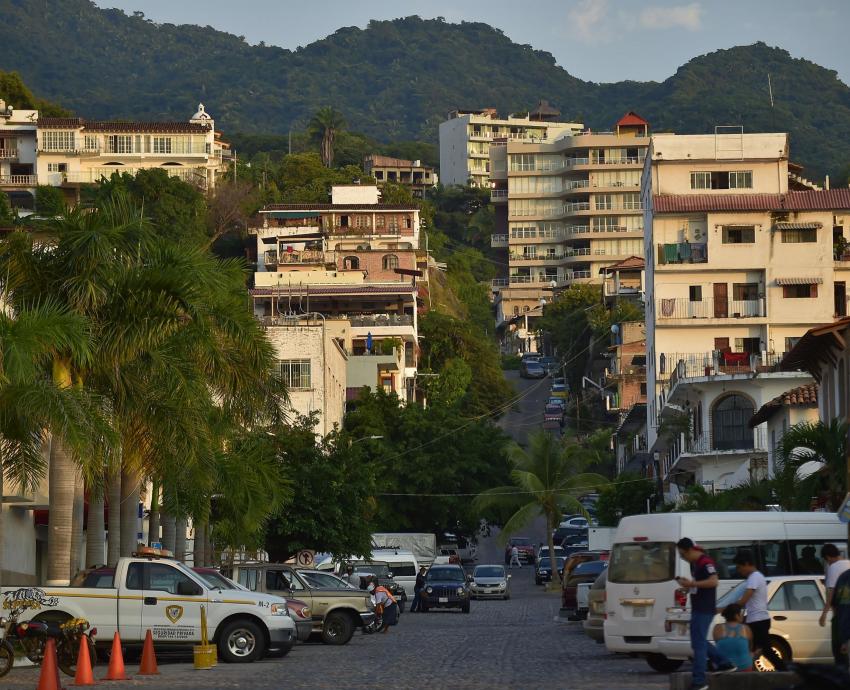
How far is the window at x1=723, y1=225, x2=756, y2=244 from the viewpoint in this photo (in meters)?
82.4

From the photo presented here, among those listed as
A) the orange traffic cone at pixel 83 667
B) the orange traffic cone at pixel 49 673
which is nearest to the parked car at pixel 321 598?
the orange traffic cone at pixel 83 667

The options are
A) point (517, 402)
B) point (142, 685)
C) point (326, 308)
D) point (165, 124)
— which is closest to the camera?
point (142, 685)

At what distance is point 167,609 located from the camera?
28.7 metres

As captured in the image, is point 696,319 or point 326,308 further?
point 326,308

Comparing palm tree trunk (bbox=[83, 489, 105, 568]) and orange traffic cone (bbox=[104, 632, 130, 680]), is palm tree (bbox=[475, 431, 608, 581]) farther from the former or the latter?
orange traffic cone (bbox=[104, 632, 130, 680])

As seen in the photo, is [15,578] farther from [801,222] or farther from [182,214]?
[182,214]

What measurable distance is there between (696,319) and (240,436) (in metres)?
46.0

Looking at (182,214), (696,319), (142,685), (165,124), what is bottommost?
(142,685)

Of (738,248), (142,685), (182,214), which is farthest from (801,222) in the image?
(142,685)

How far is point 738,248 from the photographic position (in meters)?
82.6

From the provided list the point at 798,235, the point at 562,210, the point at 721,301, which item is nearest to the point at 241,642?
the point at 721,301

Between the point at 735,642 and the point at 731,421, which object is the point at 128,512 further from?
the point at 731,421

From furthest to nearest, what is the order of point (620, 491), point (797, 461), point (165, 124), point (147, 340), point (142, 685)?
point (165, 124), point (620, 491), point (797, 461), point (147, 340), point (142, 685)

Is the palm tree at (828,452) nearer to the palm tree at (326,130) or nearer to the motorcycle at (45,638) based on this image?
the motorcycle at (45,638)
